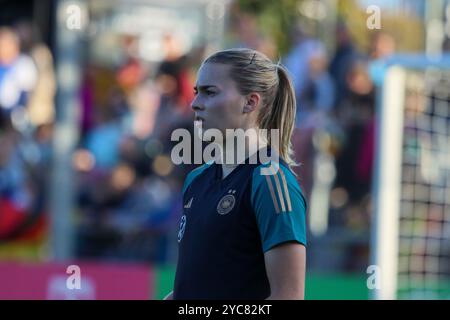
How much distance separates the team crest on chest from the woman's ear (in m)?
0.32

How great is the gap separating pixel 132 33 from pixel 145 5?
1.04ft

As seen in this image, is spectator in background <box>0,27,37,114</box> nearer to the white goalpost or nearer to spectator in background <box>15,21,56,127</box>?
spectator in background <box>15,21,56,127</box>

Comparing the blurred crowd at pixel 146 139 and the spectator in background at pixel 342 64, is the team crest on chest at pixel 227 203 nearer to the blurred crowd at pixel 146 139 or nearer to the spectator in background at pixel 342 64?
the blurred crowd at pixel 146 139

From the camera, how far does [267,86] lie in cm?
377

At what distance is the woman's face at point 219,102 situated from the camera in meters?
3.69

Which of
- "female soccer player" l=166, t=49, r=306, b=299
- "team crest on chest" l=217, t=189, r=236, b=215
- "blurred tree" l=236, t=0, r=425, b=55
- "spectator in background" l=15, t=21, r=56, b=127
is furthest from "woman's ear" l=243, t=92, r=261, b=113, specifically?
"spectator in background" l=15, t=21, r=56, b=127

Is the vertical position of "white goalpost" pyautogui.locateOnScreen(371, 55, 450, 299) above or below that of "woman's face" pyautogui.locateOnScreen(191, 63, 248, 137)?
above

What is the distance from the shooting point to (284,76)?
3.83 metres

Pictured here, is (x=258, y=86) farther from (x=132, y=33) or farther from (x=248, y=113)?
(x=132, y=33)

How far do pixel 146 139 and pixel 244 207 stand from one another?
6474 millimetres

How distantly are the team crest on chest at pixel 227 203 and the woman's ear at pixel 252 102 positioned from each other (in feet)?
1.04

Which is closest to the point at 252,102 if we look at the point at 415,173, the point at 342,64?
the point at 415,173

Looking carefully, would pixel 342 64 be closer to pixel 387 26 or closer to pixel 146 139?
pixel 387 26

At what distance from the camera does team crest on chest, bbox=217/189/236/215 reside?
3.60 m
